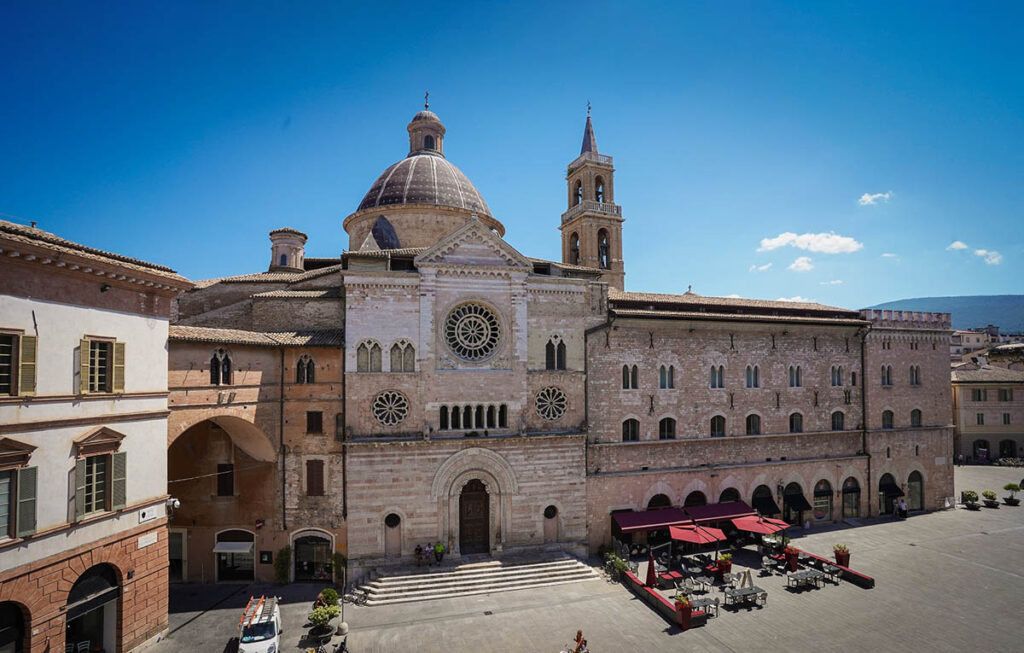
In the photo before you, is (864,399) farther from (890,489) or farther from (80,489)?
(80,489)

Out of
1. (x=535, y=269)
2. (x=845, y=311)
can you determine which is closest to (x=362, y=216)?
(x=535, y=269)

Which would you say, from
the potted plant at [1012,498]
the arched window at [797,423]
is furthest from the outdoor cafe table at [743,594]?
the potted plant at [1012,498]

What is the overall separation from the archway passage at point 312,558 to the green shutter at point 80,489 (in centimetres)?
1030

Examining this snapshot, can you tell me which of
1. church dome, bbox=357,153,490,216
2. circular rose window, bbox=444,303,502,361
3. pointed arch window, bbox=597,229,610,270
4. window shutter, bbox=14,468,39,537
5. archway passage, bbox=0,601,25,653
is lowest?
archway passage, bbox=0,601,25,653

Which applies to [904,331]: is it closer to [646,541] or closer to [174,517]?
[646,541]

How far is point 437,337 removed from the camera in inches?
978

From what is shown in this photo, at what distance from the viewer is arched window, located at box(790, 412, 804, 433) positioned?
102ft

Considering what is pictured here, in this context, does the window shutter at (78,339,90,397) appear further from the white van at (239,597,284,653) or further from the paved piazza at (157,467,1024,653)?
the paved piazza at (157,467,1024,653)

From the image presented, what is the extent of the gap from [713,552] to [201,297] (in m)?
31.1

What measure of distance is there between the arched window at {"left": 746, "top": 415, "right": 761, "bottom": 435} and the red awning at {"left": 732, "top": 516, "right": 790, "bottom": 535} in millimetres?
5306

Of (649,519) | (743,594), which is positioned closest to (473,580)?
(649,519)

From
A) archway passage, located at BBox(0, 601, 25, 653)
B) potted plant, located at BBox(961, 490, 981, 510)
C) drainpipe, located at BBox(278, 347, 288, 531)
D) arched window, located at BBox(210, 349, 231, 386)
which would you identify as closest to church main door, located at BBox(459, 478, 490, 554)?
drainpipe, located at BBox(278, 347, 288, 531)

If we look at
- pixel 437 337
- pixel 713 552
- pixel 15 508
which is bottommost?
pixel 713 552

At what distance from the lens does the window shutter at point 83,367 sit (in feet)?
48.5
